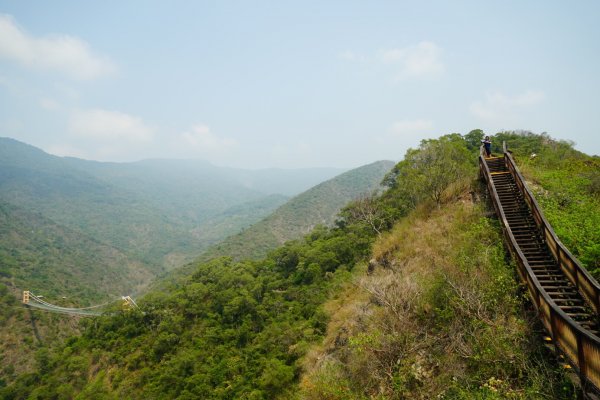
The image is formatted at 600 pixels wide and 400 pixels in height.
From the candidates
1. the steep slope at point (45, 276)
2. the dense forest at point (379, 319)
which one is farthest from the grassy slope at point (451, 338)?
the steep slope at point (45, 276)

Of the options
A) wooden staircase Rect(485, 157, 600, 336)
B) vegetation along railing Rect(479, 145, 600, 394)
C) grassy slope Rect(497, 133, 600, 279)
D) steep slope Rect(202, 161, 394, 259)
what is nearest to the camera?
vegetation along railing Rect(479, 145, 600, 394)

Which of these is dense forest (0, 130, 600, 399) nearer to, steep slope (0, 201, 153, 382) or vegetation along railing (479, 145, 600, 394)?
vegetation along railing (479, 145, 600, 394)

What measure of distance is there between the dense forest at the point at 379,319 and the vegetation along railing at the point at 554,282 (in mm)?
498

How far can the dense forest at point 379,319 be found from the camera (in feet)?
25.4

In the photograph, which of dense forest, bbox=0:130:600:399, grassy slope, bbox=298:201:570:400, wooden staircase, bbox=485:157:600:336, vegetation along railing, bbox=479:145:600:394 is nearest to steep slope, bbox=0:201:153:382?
dense forest, bbox=0:130:600:399

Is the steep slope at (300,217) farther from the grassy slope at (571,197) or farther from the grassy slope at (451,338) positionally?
the grassy slope at (451,338)

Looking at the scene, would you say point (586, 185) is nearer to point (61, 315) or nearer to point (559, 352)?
point (559, 352)

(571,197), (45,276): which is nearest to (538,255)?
(571,197)

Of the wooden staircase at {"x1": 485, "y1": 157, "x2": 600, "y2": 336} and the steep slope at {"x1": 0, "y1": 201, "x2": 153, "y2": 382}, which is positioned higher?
the wooden staircase at {"x1": 485, "y1": 157, "x2": 600, "y2": 336}

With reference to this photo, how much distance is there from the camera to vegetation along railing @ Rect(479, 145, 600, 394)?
5.45 meters

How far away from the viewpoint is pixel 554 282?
826 cm

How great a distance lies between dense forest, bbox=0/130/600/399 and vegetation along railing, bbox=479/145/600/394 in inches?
19.6

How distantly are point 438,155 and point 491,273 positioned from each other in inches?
552

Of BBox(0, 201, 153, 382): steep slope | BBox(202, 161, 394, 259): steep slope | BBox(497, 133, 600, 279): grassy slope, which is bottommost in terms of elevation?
BBox(0, 201, 153, 382): steep slope
